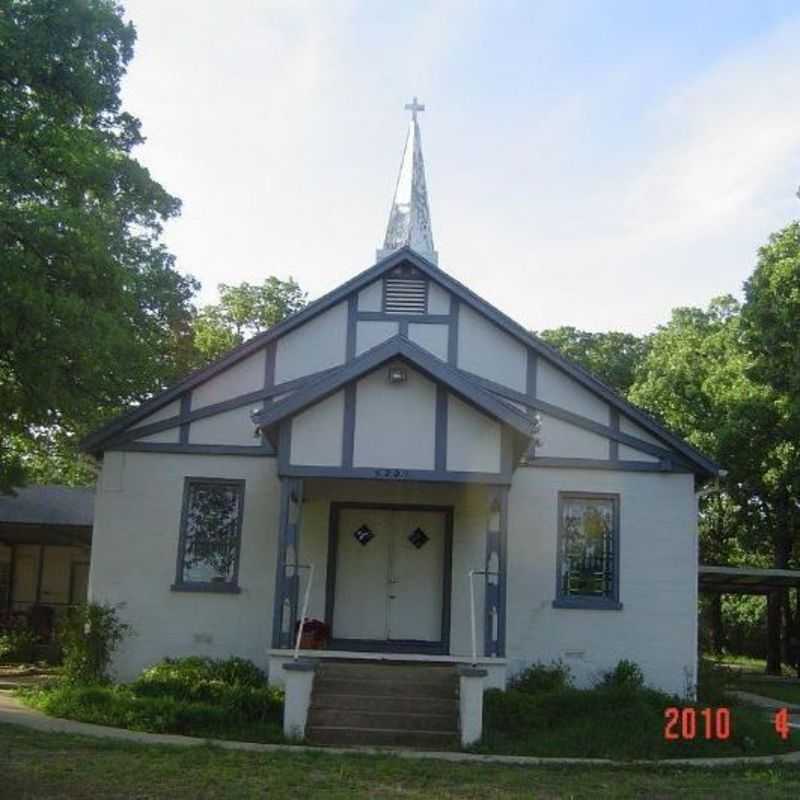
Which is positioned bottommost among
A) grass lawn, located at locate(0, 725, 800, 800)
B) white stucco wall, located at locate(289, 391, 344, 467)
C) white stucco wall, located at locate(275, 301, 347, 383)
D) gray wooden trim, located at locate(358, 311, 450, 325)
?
grass lawn, located at locate(0, 725, 800, 800)

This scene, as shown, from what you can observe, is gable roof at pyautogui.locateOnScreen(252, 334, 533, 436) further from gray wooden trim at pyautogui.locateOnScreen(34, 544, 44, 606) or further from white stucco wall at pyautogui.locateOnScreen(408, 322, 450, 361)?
gray wooden trim at pyautogui.locateOnScreen(34, 544, 44, 606)

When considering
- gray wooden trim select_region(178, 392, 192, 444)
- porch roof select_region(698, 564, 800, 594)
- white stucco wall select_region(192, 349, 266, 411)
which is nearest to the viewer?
gray wooden trim select_region(178, 392, 192, 444)

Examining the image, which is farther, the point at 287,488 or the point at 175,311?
the point at 175,311

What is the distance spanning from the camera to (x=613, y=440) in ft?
55.4

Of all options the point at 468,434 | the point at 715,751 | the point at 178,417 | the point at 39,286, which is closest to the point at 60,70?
the point at 39,286

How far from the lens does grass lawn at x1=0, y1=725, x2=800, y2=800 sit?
922 centimetres

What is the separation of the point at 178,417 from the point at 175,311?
776 centimetres

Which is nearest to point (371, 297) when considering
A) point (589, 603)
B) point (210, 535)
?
point (210, 535)

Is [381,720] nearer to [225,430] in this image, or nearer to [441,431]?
[441,431]

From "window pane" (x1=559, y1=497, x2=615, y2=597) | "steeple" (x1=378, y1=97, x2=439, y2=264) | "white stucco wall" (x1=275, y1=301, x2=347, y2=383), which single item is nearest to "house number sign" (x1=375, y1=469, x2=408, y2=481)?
"white stucco wall" (x1=275, y1=301, x2=347, y2=383)

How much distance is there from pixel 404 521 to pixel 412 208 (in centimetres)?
1032

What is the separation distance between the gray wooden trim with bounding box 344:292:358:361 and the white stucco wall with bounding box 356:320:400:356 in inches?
2.5

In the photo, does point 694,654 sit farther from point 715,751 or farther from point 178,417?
point 178,417

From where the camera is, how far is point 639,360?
47.4 meters
